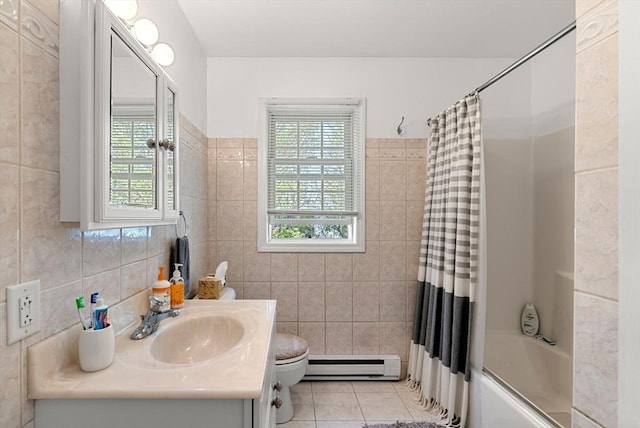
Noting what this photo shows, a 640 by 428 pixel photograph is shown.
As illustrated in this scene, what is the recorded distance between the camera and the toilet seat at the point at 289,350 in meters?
1.72

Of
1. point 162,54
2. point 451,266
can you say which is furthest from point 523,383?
point 162,54

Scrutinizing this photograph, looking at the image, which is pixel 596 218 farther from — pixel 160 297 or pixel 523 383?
pixel 523 383

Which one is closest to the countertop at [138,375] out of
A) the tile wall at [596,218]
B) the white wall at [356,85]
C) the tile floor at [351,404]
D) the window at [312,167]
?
the tile wall at [596,218]

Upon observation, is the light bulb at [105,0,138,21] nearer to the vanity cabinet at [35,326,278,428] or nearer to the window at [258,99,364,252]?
the vanity cabinet at [35,326,278,428]

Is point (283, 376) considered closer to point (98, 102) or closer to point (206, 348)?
point (206, 348)

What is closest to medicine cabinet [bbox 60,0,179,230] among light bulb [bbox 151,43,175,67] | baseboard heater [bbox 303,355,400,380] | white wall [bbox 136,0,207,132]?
light bulb [bbox 151,43,175,67]

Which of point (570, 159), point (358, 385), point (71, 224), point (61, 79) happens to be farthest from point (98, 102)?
point (570, 159)

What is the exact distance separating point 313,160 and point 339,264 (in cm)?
81

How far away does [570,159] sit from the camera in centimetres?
189

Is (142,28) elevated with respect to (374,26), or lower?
lower

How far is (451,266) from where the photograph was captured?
1778mm

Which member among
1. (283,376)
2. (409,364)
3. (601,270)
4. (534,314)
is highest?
(601,270)

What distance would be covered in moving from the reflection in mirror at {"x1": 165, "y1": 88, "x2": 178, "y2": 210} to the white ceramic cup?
568mm

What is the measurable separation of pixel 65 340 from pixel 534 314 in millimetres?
2525
